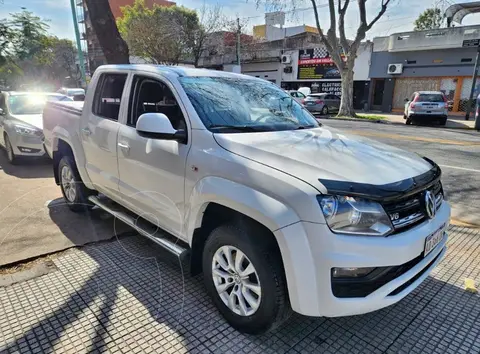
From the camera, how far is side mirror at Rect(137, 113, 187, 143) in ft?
8.96

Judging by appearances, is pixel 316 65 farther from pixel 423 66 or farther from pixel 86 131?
pixel 86 131

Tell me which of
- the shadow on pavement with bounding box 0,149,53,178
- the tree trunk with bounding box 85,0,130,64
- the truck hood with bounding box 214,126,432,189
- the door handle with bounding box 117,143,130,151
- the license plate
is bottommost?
the shadow on pavement with bounding box 0,149,53,178

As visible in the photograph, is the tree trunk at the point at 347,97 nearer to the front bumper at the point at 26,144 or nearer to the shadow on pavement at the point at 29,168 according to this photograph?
the shadow on pavement at the point at 29,168

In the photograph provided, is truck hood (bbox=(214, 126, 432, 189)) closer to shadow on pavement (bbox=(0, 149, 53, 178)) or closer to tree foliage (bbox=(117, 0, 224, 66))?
shadow on pavement (bbox=(0, 149, 53, 178))

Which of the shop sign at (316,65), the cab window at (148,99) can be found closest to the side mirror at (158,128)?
the cab window at (148,99)

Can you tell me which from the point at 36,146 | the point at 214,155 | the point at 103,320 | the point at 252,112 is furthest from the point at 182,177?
the point at 36,146

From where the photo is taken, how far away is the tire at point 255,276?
7.31ft

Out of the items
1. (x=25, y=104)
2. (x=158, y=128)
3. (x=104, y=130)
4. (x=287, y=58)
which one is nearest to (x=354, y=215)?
(x=158, y=128)

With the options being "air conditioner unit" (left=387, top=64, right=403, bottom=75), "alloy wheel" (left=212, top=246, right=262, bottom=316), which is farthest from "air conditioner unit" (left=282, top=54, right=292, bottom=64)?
"alloy wheel" (left=212, top=246, right=262, bottom=316)

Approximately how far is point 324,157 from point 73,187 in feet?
11.8

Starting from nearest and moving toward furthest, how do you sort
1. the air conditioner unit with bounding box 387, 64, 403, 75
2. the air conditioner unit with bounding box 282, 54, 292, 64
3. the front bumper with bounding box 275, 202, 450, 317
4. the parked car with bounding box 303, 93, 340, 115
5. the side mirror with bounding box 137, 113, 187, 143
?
the front bumper with bounding box 275, 202, 450, 317, the side mirror with bounding box 137, 113, 187, 143, the parked car with bounding box 303, 93, 340, 115, the air conditioner unit with bounding box 387, 64, 403, 75, the air conditioner unit with bounding box 282, 54, 292, 64

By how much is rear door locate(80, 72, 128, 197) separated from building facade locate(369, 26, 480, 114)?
25.0 m

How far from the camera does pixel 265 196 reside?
7.15 feet

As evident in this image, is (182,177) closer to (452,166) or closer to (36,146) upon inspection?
(36,146)
